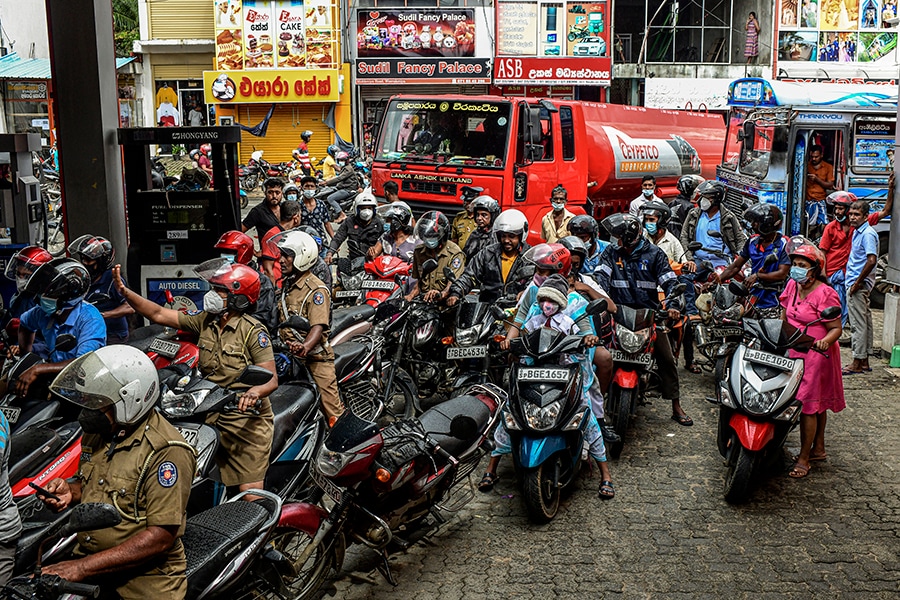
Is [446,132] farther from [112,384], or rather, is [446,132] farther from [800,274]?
[112,384]

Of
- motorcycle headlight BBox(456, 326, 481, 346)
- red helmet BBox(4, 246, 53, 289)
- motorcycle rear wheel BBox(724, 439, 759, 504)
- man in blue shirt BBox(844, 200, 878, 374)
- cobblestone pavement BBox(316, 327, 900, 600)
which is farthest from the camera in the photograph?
man in blue shirt BBox(844, 200, 878, 374)

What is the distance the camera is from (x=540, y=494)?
19.1 feet

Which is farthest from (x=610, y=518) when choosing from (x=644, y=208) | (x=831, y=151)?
(x=831, y=151)

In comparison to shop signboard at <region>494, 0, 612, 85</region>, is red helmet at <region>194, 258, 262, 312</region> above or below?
below

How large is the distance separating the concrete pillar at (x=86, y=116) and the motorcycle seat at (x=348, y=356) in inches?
113

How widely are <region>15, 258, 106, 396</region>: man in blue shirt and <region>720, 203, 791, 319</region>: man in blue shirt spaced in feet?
17.6

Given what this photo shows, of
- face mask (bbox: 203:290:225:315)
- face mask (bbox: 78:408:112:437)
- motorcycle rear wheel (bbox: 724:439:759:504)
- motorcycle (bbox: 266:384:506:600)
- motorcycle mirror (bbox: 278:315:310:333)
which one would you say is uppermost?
face mask (bbox: 203:290:225:315)

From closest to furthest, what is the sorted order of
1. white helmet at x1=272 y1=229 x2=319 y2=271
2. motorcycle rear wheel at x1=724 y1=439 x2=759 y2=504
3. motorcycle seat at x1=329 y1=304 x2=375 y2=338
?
motorcycle rear wheel at x1=724 y1=439 x2=759 y2=504
white helmet at x1=272 y1=229 x2=319 y2=271
motorcycle seat at x1=329 y1=304 x2=375 y2=338

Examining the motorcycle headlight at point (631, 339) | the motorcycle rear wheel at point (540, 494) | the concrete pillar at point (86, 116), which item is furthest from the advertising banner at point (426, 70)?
the motorcycle rear wheel at point (540, 494)

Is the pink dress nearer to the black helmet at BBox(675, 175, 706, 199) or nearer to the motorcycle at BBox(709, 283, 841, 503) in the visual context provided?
the motorcycle at BBox(709, 283, 841, 503)

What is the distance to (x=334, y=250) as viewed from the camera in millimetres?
11242

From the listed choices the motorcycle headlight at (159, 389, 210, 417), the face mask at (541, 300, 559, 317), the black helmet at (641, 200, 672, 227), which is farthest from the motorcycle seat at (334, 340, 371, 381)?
the black helmet at (641, 200, 672, 227)

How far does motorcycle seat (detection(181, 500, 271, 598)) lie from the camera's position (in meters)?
3.74

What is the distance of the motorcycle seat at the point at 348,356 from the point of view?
7.12m
